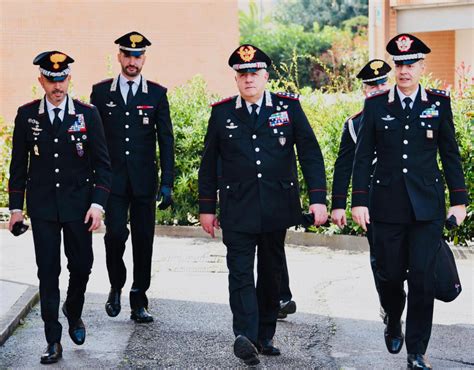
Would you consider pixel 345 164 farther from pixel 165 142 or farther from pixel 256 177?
pixel 165 142

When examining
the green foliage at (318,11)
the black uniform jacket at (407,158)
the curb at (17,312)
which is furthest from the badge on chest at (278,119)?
the green foliage at (318,11)

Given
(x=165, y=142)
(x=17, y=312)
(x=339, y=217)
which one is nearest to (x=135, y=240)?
(x=165, y=142)

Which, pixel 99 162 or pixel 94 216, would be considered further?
pixel 99 162

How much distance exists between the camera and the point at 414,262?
695 cm

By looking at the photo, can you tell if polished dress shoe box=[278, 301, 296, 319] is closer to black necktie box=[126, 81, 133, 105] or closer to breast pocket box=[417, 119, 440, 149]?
black necktie box=[126, 81, 133, 105]

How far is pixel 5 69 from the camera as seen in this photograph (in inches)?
1242

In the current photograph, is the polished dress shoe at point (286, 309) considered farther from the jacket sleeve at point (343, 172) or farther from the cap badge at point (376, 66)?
the cap badge at point (376, 66)

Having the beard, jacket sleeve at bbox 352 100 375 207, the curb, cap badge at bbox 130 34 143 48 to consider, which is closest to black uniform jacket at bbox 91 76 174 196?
the beard

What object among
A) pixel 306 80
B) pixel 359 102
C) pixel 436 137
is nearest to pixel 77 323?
pixel 436 137

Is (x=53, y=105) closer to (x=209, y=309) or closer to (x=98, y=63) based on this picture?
(x=209, y=309)

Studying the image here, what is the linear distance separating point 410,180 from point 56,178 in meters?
2.37

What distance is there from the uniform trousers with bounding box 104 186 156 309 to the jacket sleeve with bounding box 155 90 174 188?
0.22m

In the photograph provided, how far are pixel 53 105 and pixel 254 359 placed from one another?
2254 millimetres

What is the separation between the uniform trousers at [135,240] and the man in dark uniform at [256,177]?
1.38 m
